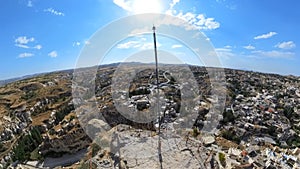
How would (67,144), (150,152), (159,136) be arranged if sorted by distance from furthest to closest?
1. (67,144)
2. (159,136)
3. (150,152)

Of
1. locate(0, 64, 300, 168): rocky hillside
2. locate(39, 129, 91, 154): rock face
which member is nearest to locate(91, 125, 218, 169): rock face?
locate(0, 64, 300, 168): rocky hillside

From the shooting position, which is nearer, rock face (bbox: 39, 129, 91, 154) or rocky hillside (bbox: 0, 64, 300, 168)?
rocky hillside (bbox: 0, 64, 300, 168)

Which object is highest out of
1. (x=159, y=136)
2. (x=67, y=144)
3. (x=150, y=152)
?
(x=159, y=136)

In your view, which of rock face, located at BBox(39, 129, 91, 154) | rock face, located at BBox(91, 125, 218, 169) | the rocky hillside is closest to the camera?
rock face, located at BBox(91, 125, 218, 169)

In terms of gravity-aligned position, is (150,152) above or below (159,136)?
below

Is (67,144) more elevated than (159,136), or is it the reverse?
(159,136)

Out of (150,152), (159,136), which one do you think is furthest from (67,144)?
(150,152)

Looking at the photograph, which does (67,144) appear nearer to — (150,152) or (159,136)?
(159,136)

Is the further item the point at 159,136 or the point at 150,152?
the point at 159,136

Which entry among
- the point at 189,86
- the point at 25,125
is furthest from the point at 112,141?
the point at 25,125

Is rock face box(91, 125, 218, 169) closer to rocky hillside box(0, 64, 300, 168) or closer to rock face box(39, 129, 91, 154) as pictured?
rocky hillside box(0, 64, 300, 168)

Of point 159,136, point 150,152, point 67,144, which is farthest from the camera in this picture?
point 67,144

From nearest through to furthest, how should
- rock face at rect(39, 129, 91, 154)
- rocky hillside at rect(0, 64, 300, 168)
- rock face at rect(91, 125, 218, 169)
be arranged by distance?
1. rock face at rect(91, 125, 218, 169)
2. rocky hillside at rect(0, 64, 300, 168)
3. rock face at rect(39, 129, 91, 154)

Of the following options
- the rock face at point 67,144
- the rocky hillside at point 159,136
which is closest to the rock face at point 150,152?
the rocky hillside at point 159,136
